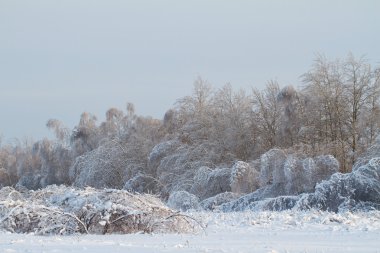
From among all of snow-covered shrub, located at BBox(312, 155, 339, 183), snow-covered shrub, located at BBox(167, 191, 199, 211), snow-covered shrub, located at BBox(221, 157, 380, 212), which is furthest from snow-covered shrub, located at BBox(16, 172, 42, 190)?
snow-covered shrub, located at BBox(221, 157, 380, 212)

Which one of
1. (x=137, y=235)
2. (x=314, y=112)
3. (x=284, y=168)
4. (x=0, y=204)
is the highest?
(x=314, y=112)

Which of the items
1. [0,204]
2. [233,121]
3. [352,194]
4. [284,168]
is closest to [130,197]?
[0,204]

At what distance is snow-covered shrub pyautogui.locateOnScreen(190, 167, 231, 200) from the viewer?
2889 cm

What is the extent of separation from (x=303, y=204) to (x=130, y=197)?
8.55 metres

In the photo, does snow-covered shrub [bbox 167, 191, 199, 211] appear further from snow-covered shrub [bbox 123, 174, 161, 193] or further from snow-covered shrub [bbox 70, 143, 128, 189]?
snow-covered shrub [bbox 70, 143, 128, 189]

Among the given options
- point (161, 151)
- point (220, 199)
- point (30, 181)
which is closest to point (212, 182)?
point (220, 199)

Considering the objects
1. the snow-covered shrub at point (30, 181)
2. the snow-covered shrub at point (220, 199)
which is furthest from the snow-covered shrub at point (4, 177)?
the snow-covered shrub at point (220, 199)

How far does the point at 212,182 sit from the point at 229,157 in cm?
740

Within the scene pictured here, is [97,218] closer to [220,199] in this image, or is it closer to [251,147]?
[220,199]

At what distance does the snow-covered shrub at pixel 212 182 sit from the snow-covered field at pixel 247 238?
14.1 m

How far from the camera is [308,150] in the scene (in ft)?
90.0

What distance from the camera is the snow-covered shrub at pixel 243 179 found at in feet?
88.4

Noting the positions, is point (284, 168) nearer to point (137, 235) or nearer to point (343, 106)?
point (343, 106)

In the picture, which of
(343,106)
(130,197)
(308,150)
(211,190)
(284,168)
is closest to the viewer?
(130,197)
